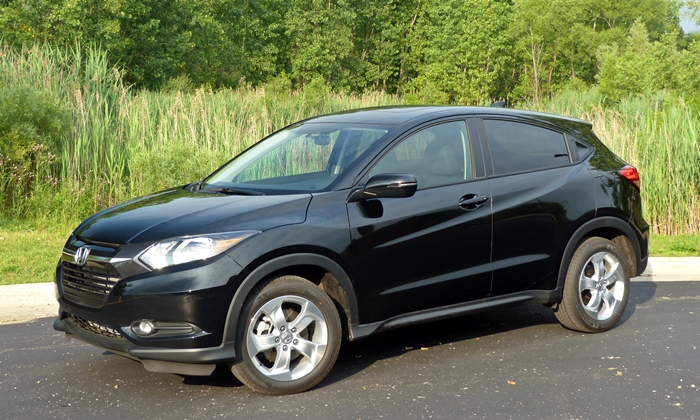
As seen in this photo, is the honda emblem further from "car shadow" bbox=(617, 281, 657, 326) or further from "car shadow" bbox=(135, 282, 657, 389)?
"car shadow" bbox=(617, 281, 657, 326)

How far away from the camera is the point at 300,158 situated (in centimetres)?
604

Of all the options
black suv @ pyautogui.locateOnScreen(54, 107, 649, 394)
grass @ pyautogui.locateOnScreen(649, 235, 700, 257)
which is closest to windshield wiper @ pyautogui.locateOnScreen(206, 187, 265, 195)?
black suv @ pyautogui.locateOnScreen(54, 107, 649, 394)

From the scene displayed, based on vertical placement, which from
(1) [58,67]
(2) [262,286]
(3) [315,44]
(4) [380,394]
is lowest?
(4) [380,394]

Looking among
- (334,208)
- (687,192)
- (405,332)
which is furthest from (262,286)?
(687,192)

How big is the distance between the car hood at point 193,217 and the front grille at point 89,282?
0.18 metres

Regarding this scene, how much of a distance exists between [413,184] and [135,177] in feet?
25.1

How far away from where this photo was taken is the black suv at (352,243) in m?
4.71

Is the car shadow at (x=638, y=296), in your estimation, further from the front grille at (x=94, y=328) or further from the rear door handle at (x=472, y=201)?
the front grille at (x=94, y=328)

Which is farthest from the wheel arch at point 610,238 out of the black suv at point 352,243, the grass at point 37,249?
the grass at point 37,249

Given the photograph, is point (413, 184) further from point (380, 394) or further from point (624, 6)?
point (624, 6)

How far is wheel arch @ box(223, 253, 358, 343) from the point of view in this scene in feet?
15.5

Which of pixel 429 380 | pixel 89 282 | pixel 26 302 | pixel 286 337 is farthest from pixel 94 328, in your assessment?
pixel 26 302

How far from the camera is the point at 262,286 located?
4.89 meters

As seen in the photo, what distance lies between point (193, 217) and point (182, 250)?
0.31 metres
